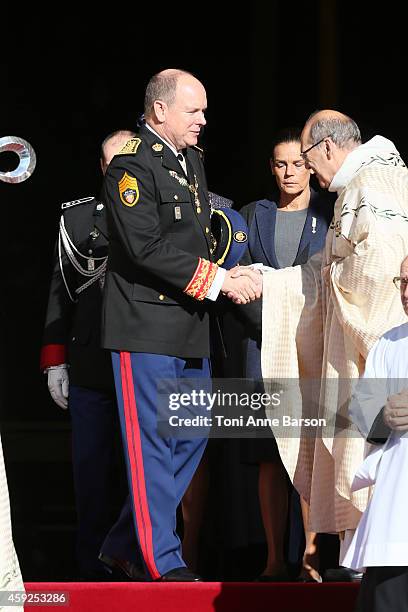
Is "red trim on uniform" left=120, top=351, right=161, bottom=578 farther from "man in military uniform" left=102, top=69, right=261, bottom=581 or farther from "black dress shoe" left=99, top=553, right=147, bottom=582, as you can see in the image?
"black dress shoe" left=99, top=553, right=147, bottom=582

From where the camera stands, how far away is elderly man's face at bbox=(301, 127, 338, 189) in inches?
186

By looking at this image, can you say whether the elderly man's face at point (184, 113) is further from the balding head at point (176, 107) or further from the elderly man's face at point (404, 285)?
the elderly man's face at point (404, 285)

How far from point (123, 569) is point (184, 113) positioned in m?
1.47

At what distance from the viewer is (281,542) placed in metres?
4.83

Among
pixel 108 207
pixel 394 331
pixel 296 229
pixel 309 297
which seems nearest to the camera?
pixel 394 331

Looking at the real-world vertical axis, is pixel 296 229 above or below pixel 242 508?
above

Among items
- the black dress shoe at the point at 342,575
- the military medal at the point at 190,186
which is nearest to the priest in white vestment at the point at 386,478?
the black dress shoe at the point at 342,575

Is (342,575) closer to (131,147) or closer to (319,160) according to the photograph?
(319,160)

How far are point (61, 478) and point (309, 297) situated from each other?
283cm

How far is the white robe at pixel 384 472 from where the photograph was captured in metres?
3.59

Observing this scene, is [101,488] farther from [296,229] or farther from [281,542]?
[296,229]

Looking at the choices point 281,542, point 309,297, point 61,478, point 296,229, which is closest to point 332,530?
point 281,542

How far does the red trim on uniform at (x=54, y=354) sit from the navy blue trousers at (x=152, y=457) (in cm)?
63

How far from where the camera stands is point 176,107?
460 cm
